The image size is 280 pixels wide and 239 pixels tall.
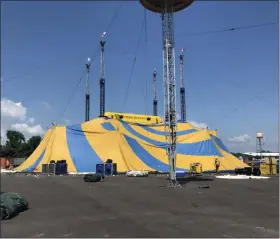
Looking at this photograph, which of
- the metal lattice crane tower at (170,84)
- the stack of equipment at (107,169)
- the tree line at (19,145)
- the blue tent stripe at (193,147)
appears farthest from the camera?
the tree line at (19,145)

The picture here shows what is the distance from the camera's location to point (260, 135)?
5838cm

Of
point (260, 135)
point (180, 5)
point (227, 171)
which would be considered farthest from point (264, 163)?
point (180, 5)

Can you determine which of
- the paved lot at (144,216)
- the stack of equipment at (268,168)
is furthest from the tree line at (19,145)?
the paved lot at (144,216)

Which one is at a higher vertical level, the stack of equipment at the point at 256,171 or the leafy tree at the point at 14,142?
the leafy tree at the point at 14,142

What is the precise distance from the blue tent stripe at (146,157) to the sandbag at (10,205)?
29.4 metres

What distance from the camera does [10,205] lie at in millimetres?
12039

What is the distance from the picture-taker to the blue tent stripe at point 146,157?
4262 cm

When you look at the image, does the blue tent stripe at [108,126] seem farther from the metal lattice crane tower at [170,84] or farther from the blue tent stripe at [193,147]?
the metal lattice crane tower at [170,84]

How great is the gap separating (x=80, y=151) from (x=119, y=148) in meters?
4.92

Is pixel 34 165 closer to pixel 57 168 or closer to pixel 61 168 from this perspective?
pixel 57 168

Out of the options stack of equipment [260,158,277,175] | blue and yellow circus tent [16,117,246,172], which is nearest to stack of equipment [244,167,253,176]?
stack of equipment [260,158,277,175]

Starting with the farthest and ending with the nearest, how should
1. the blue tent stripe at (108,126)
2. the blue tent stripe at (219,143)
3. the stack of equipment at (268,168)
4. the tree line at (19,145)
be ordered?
the tree line at (19,145)
the blue tent stripe at (219,143)
the blue tent stripe at (108,126)
the stack of equipment at (268,168)

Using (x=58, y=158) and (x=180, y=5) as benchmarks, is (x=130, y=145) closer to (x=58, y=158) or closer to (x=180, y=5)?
(x=58, y=158)

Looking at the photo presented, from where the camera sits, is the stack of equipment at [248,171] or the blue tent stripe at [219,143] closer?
the stack of equipment at [248,171]
